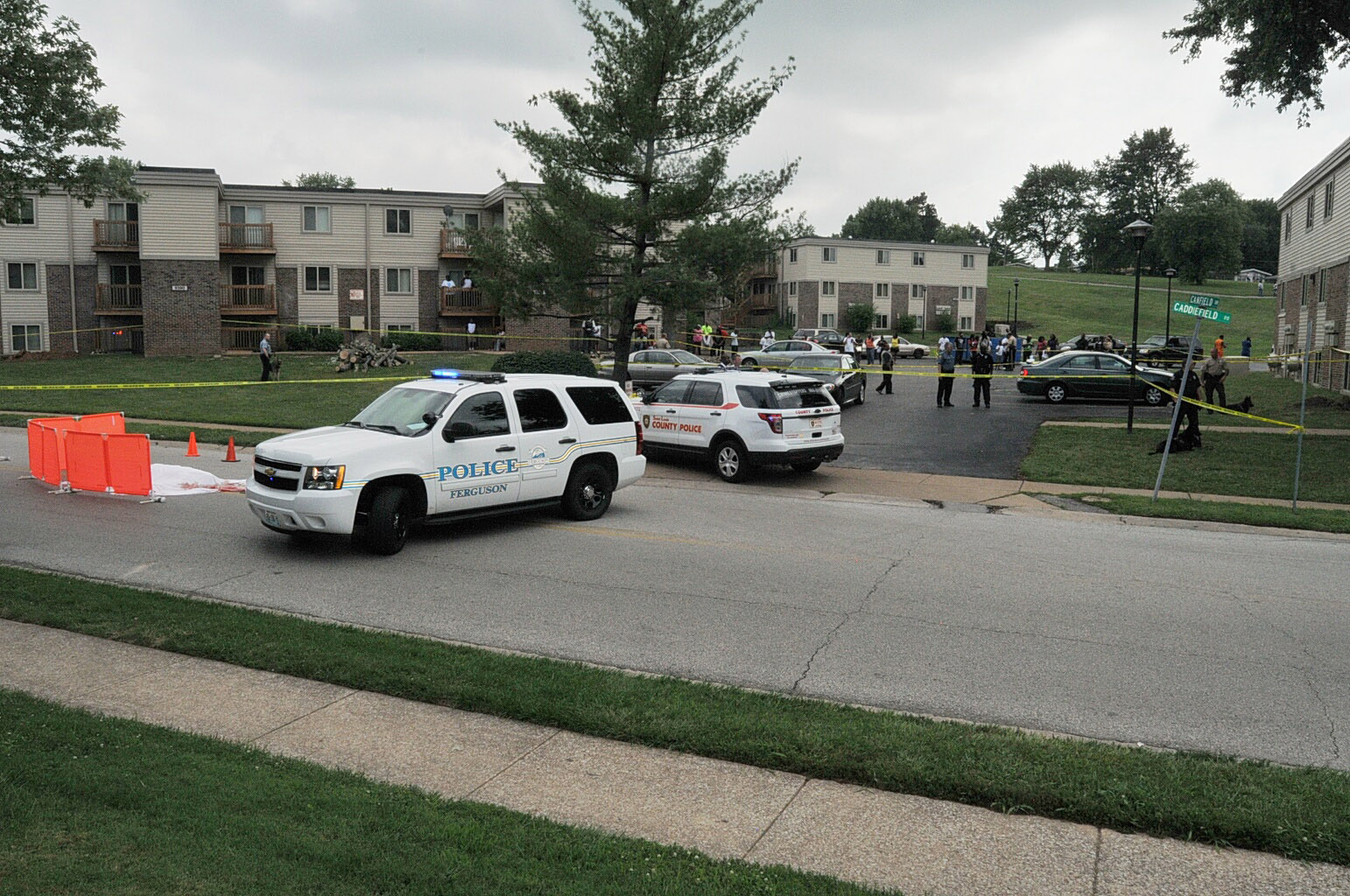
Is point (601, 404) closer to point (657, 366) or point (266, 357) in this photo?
point (657, 366)

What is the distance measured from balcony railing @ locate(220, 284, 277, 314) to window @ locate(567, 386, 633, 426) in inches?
1475

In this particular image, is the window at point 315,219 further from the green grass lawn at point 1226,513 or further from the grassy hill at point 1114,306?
the grassy hill at point 1114,306

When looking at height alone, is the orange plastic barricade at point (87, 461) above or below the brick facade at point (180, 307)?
below

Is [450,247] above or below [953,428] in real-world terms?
above

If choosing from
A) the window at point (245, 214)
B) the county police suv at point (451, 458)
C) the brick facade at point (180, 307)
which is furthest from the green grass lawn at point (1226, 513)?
the window at point (245, 214)

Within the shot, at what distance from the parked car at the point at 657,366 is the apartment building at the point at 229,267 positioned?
9.99 metres

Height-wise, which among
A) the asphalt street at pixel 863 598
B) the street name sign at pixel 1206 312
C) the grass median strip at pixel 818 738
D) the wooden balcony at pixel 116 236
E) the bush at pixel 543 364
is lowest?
the asphalt street at pixel 863 598

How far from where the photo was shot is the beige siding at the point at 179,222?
43531mm

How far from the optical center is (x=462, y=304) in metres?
48.7

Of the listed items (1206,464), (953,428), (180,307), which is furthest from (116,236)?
(1206,464)

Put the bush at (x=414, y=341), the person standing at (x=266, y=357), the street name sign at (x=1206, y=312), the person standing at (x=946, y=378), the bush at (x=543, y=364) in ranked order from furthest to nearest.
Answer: the bush at (x=414, y=341) < the person standing at (x=266, y=357) < the person standing at (x=946, y=378) < the bush at (x=543, y=364) < the street name sign at (x=1206, y=312)

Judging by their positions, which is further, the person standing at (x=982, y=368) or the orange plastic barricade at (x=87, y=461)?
the person standing at (x=982, y=368)

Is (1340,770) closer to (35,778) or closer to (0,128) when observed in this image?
(35,778)

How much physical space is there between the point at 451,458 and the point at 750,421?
6.75 meters
